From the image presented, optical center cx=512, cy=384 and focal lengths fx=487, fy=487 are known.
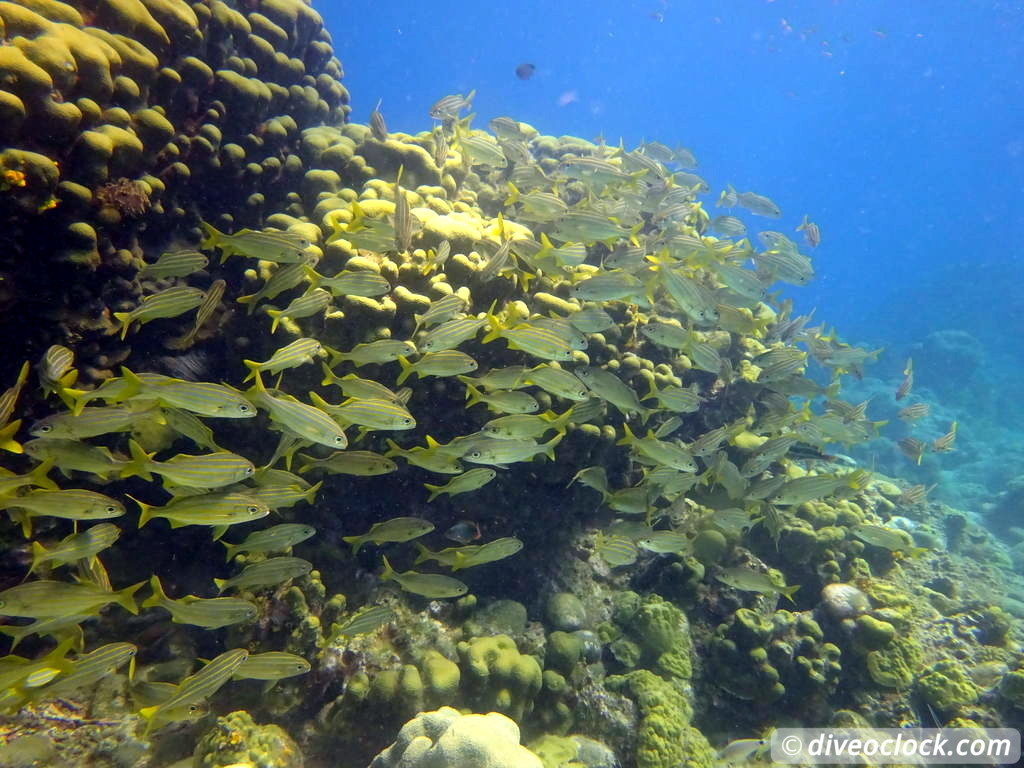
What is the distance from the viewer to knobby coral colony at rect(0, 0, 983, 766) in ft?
12.6

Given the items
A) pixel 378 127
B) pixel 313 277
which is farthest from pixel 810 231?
pixel 313 277

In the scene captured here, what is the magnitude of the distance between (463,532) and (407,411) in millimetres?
1967

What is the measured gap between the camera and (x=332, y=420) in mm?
3664

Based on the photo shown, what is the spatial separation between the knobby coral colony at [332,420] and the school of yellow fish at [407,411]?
0.03 meters

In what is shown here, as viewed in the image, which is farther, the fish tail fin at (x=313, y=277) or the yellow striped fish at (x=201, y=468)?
the fish tail fin at (x=313, y=277)

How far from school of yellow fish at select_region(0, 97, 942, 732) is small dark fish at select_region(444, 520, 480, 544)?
37 centimetres

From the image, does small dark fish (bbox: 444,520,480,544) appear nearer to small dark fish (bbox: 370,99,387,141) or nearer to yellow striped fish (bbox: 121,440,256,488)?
yellow striped fish (bbox: 121,440,256,488)

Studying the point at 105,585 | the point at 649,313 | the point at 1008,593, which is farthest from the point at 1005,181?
the point at 105,585

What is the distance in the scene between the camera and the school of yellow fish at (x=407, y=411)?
3551 mm

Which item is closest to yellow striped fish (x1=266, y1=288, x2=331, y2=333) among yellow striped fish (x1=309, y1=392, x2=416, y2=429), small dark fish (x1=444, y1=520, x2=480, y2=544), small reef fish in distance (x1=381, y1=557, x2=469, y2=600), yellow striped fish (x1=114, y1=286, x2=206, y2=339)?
yellow striped fish (x1=114, y1=286, x2=206, y2=339)

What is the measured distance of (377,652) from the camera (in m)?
4.93

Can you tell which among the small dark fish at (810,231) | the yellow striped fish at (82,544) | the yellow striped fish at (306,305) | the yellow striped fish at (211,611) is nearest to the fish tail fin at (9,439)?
the yellow striped fish at (82,544)

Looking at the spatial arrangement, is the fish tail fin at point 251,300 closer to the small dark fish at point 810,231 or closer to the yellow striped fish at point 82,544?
the yellow striped fish at point 82,544

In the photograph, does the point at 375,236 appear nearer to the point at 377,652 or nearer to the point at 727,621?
the point at 377,652
